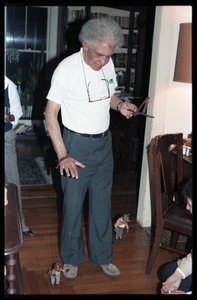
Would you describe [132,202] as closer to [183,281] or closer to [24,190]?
[24,190]

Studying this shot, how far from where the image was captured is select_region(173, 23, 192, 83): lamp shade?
82.7 inches

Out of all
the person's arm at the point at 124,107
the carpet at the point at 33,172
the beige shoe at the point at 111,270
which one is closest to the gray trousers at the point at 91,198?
the beige shoe at the point at 111,270

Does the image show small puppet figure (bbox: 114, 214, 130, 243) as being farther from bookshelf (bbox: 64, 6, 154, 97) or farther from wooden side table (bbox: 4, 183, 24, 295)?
bookshelf (bbox: 64, 6, 154, 97)

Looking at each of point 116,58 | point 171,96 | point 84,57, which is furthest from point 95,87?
point 116,58

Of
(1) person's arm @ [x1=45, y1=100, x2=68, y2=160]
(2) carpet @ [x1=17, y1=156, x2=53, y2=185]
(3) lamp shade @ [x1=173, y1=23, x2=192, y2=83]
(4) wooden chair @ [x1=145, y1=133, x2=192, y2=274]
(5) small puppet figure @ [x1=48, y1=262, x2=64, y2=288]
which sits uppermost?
(3) lamp shade @ [x1=173, y1=23, x2=192, y2=83]

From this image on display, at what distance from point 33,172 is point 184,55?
Result: 2.22m

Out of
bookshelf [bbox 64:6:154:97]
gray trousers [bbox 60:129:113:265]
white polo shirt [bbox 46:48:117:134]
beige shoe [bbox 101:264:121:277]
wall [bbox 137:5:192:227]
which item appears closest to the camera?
white polo shirt [bbox 46:48:117:134]

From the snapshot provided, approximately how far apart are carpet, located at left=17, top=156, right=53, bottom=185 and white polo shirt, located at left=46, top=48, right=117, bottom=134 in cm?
181

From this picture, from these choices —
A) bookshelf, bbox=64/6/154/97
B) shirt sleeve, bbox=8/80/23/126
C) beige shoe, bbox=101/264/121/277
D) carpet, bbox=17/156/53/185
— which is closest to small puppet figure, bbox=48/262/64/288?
beige shoe, bbox=101/264/121/277

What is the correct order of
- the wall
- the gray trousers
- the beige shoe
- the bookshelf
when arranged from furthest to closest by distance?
the bookshelf, the wall, the beige shoe, the gray trousers

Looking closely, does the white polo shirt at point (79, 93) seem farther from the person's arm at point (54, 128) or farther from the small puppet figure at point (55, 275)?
the small puppet figure at point (55, 275)

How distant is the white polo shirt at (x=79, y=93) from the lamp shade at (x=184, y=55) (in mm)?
492

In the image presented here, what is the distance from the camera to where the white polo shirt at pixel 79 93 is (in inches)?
70.9
